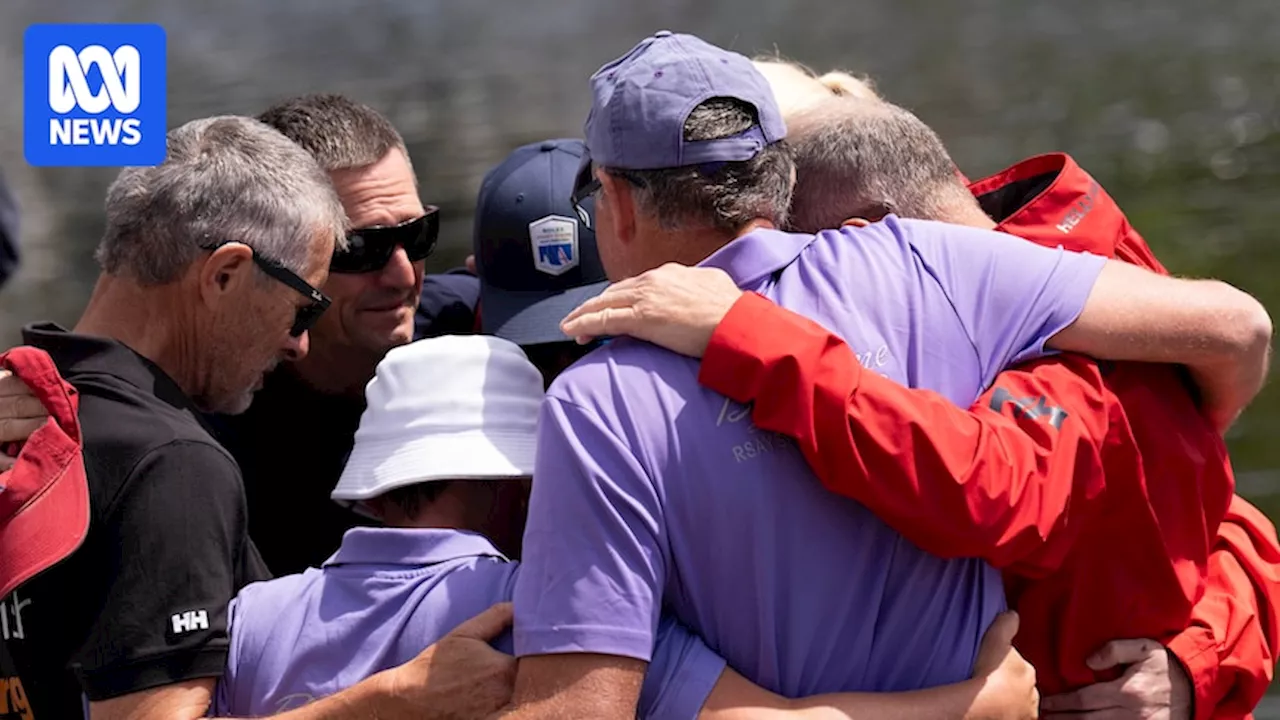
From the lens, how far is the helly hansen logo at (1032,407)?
1982 millimetres

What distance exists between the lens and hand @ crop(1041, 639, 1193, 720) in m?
2.19

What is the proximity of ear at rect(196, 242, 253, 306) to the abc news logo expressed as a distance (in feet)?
8.49

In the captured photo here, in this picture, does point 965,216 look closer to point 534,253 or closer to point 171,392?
point 534,253

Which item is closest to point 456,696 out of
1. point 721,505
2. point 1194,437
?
point 721,505

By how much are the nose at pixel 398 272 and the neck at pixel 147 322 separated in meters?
0.68

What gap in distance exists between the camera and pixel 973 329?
204 cm

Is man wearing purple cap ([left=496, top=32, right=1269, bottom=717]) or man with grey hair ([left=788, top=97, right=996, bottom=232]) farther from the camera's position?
man with grey hair ([left=788, top=97, right=996, bottom=232])

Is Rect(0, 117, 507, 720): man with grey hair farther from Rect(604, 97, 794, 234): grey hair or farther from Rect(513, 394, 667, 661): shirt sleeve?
Rect(604, 97, 794, 234): grey hair

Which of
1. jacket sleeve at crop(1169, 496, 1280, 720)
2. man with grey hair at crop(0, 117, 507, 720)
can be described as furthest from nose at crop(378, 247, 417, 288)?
jacket sleeve at crop(1169, 496, 1280, 720)

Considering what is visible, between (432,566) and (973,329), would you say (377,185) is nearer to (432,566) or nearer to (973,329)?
→ (432,566)

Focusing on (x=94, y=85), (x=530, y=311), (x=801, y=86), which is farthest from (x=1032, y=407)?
(x=94, y=85)

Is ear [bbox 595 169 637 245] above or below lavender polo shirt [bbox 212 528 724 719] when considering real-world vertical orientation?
above

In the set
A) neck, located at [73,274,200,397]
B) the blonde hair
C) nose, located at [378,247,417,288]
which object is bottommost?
nose, located at [378,247,417,288]

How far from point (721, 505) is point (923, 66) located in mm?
12166
